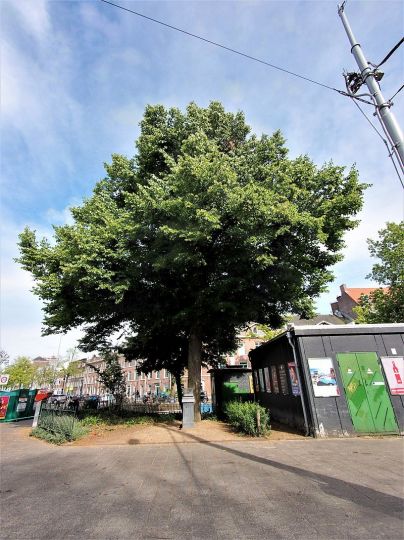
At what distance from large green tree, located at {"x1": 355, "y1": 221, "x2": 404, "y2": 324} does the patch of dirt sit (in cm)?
2039

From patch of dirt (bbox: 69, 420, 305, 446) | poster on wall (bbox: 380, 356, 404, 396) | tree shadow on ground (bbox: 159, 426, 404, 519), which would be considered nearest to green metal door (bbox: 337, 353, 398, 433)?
poster on wall (bbox: 380, 356, 404, 396)

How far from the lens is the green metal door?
10.9 metres

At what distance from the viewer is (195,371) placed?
15.4 metres

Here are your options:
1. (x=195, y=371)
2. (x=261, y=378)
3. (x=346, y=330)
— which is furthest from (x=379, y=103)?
(x=261, y=378)

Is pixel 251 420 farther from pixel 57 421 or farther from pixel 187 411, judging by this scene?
pixel 57 421

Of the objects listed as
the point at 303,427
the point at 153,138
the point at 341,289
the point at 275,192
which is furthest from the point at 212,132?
the point at 341,289

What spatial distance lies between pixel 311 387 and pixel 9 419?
19955 millimetres

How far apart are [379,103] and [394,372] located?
9.44m

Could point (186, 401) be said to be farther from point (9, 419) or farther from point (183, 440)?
point (9, 419)

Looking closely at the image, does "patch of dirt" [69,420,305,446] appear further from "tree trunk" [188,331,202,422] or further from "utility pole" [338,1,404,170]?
"utility pole" [338,1,404,170]

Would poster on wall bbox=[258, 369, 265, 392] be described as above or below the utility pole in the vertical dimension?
Result: below

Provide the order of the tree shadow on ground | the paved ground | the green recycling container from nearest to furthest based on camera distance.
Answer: the paved ground → the tree shadow on ground → the green recycling container

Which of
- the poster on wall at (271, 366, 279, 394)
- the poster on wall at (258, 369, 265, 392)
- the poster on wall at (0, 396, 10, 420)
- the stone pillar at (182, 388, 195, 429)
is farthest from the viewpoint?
the poster on wall at (0, 396, 10, 420)

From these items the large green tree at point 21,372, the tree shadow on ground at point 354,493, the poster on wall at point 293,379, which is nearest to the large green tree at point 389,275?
the poster on wall at point 293,379
